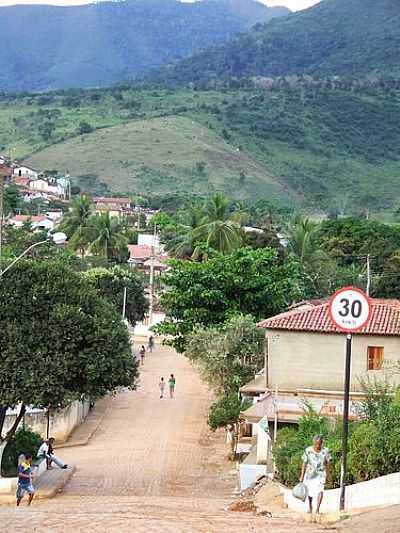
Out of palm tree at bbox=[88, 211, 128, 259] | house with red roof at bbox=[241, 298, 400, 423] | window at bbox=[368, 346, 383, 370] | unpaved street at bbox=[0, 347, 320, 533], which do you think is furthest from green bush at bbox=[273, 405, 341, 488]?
palm tree at bbox=[88, 211, 128, 259]

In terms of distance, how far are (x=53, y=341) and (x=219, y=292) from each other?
676 inches

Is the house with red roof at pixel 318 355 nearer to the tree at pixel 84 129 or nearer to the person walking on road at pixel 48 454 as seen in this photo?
the person walking on road at pixel 48 454

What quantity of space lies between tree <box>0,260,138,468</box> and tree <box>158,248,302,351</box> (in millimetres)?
15258

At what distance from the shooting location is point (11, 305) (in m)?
22.9

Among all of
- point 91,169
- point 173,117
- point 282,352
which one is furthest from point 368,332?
point 173,117

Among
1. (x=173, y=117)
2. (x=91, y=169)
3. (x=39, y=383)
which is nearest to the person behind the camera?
(x=39, y=383)

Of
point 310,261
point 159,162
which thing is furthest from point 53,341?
point 159,162

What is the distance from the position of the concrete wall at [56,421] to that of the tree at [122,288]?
27.7 metres

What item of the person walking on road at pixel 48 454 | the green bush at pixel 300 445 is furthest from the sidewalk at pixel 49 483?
the green bush at pixel 300 445

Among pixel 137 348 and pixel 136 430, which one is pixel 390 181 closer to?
pixel 137 348

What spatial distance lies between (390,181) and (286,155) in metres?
16.4

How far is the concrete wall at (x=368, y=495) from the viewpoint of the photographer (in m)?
15.0

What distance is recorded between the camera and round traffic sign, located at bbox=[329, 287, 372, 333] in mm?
14062

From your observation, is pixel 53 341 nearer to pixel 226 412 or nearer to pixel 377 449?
pixel 377 449
